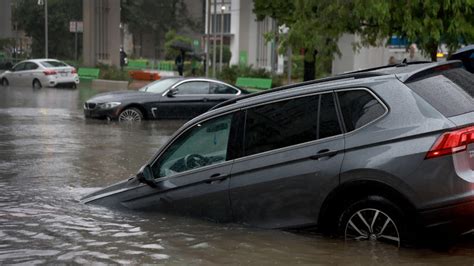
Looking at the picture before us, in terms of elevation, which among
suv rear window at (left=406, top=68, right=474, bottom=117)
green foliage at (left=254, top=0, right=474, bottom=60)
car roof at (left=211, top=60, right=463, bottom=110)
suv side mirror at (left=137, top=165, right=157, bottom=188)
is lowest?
suv side mirror at (left=137, top=165, right=157, bottom=188)

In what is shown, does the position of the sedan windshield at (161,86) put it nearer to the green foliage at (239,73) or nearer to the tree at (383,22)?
the tree at (383,22)

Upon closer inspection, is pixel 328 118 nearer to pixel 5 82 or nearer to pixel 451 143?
pixel 451 143

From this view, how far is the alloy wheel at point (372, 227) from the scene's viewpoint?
5551mm

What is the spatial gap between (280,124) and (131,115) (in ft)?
43.2

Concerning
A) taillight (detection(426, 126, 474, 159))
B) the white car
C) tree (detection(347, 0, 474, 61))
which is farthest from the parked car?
the white car

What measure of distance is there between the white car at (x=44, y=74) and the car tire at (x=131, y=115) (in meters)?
17.7

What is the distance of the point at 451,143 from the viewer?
5.27 m

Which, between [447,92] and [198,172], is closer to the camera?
[447,92]

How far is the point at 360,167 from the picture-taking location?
554 centimetres

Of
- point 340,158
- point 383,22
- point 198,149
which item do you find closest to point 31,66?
point 383,22

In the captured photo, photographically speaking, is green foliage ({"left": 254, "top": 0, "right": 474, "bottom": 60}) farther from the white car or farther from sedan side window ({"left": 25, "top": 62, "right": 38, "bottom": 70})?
sedan side window ({"left": 25, "top": 62, "right": 38, "bottom": 70})

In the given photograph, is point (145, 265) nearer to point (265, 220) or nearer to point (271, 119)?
point (265, 220)

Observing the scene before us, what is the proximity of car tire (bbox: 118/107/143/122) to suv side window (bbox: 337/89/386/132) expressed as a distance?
1343cm

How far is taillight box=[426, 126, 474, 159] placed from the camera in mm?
5270
